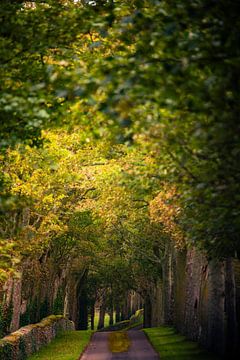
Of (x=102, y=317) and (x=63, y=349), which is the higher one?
(x=63, y=349)

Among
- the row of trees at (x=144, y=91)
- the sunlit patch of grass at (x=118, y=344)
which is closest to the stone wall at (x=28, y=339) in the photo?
the sunlit patch of grass at (x=118, y=344)

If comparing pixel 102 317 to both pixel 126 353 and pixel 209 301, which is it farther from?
pixel 209 301

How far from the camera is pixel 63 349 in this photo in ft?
108

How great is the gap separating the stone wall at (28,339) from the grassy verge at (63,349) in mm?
395

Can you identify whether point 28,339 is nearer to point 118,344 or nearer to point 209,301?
point 118,344

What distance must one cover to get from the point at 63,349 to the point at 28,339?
489 cm

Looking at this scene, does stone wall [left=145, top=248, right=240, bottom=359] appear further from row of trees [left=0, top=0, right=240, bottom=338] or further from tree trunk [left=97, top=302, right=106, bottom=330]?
tree trunk [left=97, top=302, right=106, bottom=330]

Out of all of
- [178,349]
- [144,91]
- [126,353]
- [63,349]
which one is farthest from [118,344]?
[144,91]

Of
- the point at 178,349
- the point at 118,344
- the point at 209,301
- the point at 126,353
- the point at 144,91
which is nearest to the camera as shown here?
the point at 144,91

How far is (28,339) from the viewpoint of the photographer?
1125 inches

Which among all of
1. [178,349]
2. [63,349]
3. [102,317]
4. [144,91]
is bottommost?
[102,317]

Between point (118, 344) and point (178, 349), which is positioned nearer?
point (178, 349)

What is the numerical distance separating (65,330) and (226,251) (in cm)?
3235

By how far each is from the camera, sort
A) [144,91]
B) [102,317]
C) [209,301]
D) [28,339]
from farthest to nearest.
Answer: [102,317] < [28,339] < [209,301] < [144,91]
